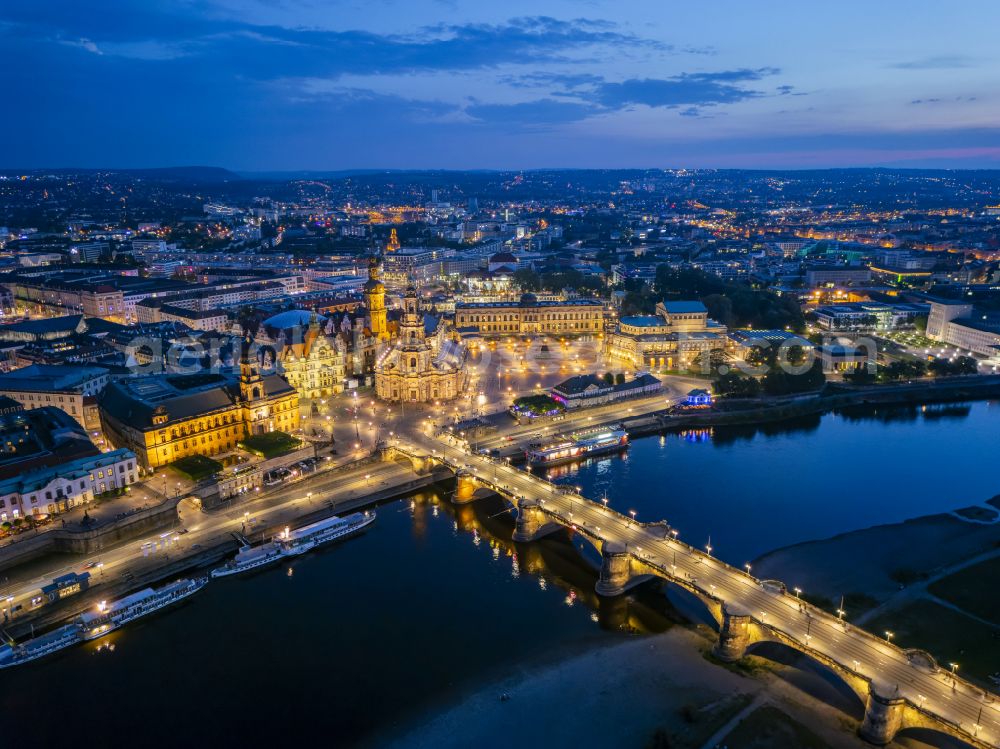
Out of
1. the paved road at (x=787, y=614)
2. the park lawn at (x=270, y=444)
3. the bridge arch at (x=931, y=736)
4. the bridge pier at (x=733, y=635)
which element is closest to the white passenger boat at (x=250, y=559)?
the park lawn at (x=270, y=444)

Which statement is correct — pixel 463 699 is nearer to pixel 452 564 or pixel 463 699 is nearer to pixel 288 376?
pixel 452 564

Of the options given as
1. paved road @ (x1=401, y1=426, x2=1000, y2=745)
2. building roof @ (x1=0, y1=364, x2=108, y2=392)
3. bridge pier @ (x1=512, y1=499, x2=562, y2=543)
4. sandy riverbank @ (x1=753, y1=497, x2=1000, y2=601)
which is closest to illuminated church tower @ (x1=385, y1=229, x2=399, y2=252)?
building roof @ (x1=0, y1=364, x2=108, y2=392)

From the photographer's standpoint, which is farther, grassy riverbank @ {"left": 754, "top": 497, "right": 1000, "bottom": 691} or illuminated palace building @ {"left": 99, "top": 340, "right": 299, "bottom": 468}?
illuminated palace building @ {"left": 99, "top": 340, "right": 299, "bottom": 468}

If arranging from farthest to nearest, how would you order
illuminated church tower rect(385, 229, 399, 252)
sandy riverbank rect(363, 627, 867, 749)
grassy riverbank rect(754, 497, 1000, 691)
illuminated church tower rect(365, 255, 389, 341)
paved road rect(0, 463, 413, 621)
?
illuminated church tower rect(385, 229, 399, 252) → illuminated church tower rect(365, 255, 389, 341) → paved road rect(0, 463, 413, 621) → grassy riverbank rect(754, 497, 1000, 691) → sandy riverbank rect(363, 627, 867, 749)

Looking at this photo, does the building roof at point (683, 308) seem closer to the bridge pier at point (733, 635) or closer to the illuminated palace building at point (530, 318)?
the illuminated palace building at point (530, 318)

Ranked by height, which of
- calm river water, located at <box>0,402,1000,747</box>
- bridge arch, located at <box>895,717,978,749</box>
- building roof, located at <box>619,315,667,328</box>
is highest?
building roof, located at <box>619,315,667,328</box>

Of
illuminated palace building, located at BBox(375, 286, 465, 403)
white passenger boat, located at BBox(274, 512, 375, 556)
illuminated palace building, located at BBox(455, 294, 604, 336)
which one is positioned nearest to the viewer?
white passenger boat, located at BBox(274, 512, 375, 556)

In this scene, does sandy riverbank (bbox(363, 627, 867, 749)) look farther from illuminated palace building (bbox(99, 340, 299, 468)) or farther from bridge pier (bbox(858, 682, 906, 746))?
illuminated palace building (bbox(99, 340, 299, 468))
